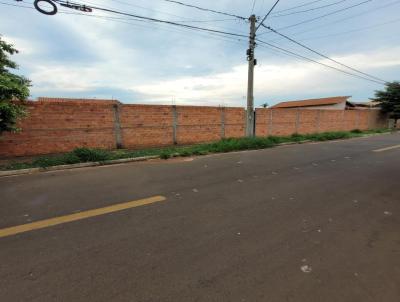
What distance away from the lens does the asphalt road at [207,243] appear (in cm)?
211

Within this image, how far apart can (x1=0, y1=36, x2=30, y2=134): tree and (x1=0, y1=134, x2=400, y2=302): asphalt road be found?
223 cm

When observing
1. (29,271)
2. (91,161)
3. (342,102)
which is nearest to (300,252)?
(29,271)

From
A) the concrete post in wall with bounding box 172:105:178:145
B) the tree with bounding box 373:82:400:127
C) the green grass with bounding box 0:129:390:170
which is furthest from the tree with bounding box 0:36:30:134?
the tree with bounding box 373:82:400:127

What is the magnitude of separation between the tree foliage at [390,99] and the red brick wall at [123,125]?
17918 millimetres

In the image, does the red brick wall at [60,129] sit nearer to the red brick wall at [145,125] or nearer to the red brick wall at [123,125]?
the red brick wall at [123,125]

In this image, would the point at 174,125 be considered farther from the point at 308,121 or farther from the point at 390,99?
the point at 390,99

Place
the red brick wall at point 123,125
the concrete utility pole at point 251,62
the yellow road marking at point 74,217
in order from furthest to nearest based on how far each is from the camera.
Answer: the concrete utility pole at point 251,62, the red brick wall at point 123,125, the yellow road marking at point 74,217

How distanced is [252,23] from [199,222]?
1178 cm

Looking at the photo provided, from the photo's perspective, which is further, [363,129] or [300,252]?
[363,129]

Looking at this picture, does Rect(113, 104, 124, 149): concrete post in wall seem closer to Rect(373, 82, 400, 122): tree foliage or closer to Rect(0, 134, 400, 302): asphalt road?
Rect(0, 134, 400, 302): asphalt road

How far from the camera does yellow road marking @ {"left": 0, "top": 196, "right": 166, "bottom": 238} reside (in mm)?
3188

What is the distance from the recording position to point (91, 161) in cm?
795

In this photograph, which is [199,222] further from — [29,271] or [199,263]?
[29,271]

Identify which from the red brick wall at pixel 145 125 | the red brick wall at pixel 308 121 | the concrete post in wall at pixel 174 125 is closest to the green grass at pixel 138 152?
the red brick wall at pixel 145 125
